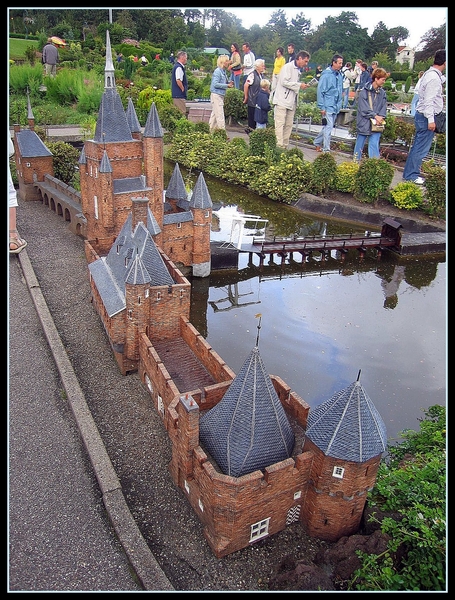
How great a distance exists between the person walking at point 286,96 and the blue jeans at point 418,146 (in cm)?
992

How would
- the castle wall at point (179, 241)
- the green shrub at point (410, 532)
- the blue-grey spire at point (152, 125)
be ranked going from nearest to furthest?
the green shrub at point (410, 532)
the blue-grey spire at point (152, 125)
the castle wall at point (179, 241)

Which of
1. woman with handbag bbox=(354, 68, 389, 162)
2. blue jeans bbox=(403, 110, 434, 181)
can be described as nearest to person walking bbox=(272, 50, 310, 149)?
woman with handbag bbox=(354, 68, 389, 162)

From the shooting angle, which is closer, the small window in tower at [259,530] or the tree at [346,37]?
the small window in tower at [259,530]

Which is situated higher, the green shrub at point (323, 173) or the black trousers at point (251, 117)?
the black trousers at point (251, 117)

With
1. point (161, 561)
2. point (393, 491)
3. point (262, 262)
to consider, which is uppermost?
point (262, 262)

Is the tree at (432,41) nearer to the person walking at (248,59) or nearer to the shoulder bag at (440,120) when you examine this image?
the person walking at (248,59)

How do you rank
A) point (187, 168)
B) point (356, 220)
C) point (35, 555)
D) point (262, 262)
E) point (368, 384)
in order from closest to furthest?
point (35, 555), point (368, 384), point (262, 262), point (356, 220), point (187, 168)

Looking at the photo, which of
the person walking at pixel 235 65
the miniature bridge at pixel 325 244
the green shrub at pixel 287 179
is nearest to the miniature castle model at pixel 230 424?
the miniature bridge at pixel 325 244

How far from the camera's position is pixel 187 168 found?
51531 millimetres

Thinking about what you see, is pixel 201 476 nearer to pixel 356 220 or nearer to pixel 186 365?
pixel 186 365

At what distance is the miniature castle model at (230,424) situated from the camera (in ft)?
40.5

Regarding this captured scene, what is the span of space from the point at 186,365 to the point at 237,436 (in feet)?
19.1

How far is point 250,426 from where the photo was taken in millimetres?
12656
